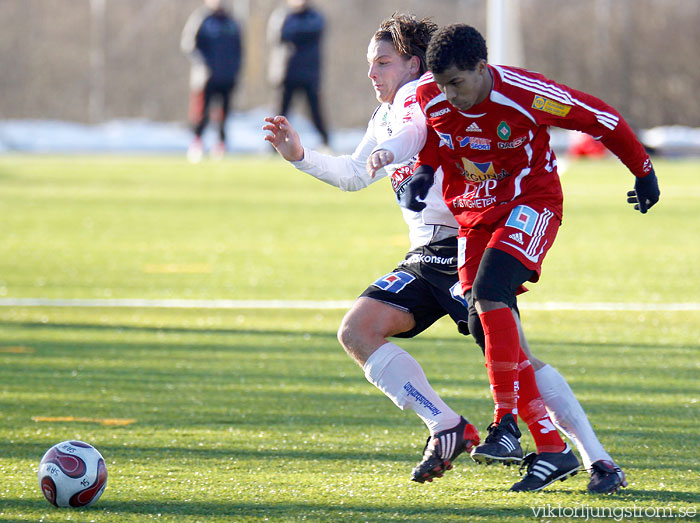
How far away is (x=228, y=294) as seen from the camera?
8648 millimetres

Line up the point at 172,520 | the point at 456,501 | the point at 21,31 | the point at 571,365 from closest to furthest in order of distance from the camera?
the point at 172,520 < the point at 456,501 < the point at 571,365 < the point at 21,31

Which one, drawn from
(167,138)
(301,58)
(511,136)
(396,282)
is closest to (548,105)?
(511,136)

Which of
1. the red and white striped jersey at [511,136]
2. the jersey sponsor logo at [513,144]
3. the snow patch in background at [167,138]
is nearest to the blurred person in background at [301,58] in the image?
the snow patch in background at [167,138]

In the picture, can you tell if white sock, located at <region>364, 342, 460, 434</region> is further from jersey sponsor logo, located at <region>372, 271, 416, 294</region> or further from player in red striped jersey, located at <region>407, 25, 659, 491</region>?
player in red striped jersey, located at <region>407, 25, 659, 491</region>

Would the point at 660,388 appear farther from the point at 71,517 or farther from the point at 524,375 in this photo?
the point at 71,517

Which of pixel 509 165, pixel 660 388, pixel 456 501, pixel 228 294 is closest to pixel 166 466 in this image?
pixel 456 501

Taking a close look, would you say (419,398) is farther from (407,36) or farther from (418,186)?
(407,36)

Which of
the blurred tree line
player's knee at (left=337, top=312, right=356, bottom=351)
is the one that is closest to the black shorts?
player's knee at (left=337, top=312, right=356, bottom=351)

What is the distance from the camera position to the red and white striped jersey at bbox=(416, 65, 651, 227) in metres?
3.91

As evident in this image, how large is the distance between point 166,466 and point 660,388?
2487 mm

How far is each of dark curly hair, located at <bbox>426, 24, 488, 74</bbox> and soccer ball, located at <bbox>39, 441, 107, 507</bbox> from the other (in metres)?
1.65

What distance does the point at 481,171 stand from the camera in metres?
4.00

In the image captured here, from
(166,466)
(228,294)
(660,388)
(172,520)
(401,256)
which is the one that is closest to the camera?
(172,520)

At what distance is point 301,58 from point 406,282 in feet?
53.5
